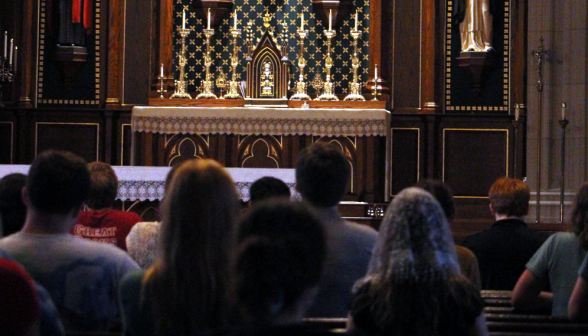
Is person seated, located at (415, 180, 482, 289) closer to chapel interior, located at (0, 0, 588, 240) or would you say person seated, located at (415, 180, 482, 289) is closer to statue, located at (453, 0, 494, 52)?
chapel interior, located at (0, 0, 588, 240)

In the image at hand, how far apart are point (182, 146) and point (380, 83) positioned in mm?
2764

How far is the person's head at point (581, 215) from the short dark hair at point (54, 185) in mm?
1926

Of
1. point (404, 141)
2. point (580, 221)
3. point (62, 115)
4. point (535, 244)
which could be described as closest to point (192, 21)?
point (62, 115)

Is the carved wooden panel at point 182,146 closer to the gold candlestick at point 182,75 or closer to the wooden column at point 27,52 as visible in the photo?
the gold candlestick at point 182,75

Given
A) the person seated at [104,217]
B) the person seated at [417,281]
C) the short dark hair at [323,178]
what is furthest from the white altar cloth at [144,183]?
the person seated at [417,281]

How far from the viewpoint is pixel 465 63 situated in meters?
11.6

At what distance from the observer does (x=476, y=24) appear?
11.5m

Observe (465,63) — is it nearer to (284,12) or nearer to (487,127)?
(487,127)

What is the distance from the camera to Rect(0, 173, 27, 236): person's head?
3699 mm

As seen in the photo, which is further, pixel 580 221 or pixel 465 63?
pixel 465 63

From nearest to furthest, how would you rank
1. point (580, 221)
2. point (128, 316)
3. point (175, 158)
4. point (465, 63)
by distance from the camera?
point (128, 316) < point (580, 221) < point (175, 158) < point (465, 63)

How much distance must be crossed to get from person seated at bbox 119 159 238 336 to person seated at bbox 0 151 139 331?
22.0 inches

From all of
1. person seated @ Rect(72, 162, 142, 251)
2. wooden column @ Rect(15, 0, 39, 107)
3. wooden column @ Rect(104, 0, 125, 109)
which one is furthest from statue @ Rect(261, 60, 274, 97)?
person seated @ Rect(72, 162, 142, 251)

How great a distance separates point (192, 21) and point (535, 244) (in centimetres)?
857
